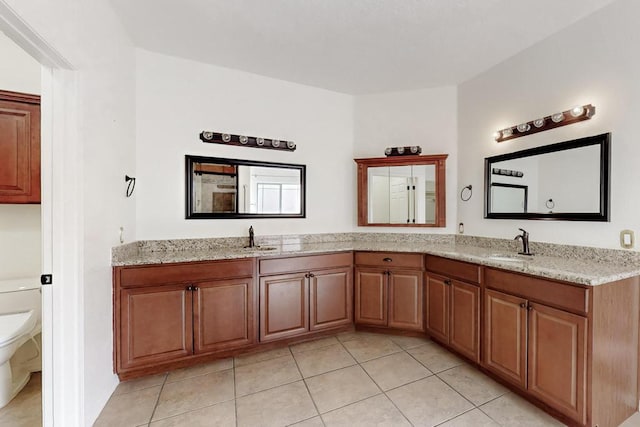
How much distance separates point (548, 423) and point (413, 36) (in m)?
2.75

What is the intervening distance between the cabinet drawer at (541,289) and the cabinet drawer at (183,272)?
184cm

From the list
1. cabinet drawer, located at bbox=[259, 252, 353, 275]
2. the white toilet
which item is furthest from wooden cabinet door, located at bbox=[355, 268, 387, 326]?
the white toilet

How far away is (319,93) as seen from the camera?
3.12 meters

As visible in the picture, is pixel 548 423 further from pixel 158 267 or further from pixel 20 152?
pixel 20 152

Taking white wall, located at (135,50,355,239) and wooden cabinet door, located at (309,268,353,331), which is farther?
wooden cabinet door, located at (309,268,353,331)

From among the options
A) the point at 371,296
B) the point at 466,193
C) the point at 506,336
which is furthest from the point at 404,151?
the point at 506,336

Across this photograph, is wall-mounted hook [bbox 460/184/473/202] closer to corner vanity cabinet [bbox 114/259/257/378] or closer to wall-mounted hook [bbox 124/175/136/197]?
corner vanity cabinet [bbox 114/259/257/378]

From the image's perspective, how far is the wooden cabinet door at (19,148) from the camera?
66.0 inches

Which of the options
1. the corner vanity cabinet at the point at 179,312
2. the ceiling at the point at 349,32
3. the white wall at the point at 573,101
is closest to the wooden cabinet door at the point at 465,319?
the white wall at the point at 573,101

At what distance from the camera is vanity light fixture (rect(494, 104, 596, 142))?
191cm

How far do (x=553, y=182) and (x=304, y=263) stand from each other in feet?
6.95

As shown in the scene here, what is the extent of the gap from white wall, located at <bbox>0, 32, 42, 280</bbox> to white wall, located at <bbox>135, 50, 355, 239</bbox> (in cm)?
63

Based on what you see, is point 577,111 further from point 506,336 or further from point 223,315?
point 223,315

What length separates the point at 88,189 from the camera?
5.02 feet
